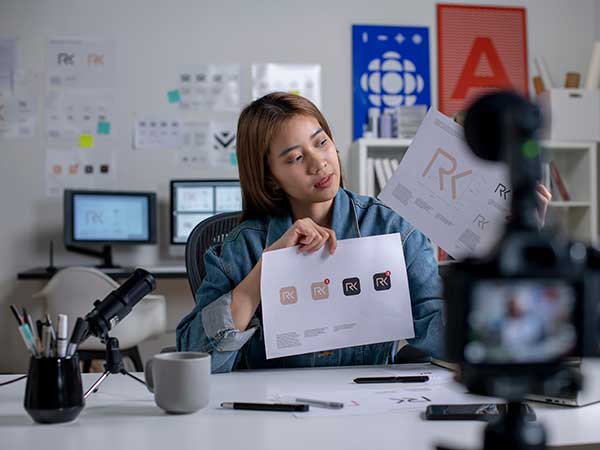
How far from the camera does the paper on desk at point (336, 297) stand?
123 centimetres

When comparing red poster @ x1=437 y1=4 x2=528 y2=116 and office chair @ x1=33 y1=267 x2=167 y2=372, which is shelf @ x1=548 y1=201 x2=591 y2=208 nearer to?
red poster @ x1=437 y1=4 x2=528 y2=116

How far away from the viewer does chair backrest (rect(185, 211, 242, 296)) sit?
1.74 m

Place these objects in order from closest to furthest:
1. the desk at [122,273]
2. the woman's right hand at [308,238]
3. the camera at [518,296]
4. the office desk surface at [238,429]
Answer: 1. the camera at [518,296]
2. the office desk surface at [238,429]
3. the woman's right hand at [308,238]
4. the desk at [122,273]

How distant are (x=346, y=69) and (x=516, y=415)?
381 centimetres

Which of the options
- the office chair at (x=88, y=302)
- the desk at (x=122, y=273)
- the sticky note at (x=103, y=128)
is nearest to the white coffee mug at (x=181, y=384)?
the office chair at (x=88, y=302)

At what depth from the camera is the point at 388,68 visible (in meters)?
4.11

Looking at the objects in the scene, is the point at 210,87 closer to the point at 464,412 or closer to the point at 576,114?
the point at 576,114

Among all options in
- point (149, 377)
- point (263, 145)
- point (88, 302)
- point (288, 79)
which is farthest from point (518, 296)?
point (288, 79)

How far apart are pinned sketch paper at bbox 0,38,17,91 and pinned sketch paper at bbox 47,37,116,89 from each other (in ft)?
0.62

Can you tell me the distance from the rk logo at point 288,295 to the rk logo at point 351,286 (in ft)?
0.30

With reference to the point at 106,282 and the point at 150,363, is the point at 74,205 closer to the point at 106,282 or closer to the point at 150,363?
the point at 106,282

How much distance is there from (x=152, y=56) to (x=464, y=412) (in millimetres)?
3462

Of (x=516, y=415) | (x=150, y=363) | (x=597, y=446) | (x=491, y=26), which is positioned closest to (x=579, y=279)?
(x=516, y=415)

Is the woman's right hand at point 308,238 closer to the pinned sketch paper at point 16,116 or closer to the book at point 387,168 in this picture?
the book at point 387,168
